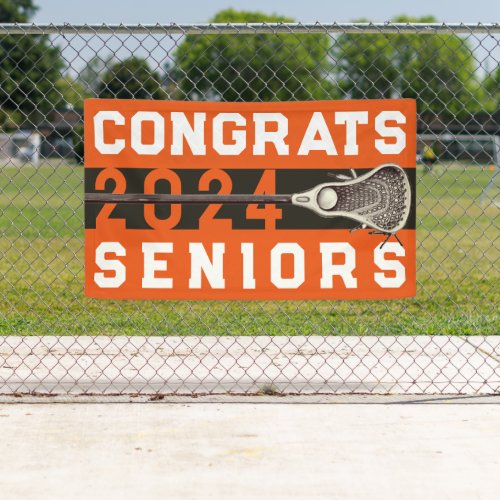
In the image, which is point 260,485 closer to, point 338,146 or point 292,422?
point 292,422

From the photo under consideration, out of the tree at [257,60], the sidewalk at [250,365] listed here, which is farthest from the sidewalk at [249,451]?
the tree at [257,60]

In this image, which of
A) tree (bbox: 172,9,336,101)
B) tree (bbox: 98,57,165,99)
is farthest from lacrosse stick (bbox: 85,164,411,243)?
tree (bbox: 172,9,336,101)

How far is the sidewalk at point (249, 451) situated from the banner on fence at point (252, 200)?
2.18 ft

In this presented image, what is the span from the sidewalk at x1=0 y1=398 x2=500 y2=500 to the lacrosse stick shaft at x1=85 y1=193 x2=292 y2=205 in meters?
1.06

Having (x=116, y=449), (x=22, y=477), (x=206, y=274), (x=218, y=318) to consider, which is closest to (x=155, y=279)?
(x=206, y=274)

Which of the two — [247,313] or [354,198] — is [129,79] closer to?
[247,313]

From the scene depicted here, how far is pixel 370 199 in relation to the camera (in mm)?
5188

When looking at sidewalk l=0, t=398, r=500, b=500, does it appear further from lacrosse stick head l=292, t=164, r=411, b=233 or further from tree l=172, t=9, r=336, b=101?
tree l=172, t=9, r=336, b=101

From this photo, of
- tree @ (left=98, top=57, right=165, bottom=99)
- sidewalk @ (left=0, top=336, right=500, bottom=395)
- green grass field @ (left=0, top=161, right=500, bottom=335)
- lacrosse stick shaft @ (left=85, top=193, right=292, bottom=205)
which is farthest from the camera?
green grass field @ (left=0, top=161, right=500, bottom=335)

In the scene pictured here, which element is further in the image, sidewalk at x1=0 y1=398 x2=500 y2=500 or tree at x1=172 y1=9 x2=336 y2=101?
tree at x1=172 y1=9 x2=336 y2=101

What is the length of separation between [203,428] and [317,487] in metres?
0.96

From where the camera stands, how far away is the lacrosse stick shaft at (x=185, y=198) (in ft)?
16.9

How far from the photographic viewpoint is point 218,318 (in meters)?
7.66

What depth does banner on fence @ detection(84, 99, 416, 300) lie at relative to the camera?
5152 millimetres
